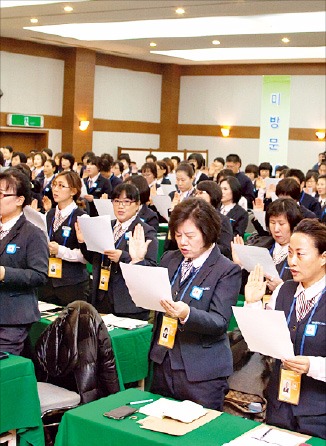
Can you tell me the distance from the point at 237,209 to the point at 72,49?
11.4 m

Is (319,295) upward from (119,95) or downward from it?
downward

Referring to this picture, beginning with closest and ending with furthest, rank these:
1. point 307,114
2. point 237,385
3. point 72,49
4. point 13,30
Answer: point 237,385, point 13,30, point 72,49, point 307,114

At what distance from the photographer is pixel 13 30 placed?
15.2 metres

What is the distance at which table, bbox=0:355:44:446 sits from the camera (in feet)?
12.6

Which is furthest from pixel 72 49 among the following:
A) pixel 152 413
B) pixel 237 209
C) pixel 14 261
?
pixel 152 413

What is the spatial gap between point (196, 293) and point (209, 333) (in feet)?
0.70

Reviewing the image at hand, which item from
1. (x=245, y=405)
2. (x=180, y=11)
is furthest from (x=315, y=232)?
(x=180, y=11)

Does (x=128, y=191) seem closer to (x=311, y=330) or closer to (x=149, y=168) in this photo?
(x=311, y=330)

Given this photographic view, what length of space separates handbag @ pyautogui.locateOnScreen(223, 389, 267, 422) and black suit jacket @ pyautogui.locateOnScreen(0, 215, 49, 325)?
1.23 meters

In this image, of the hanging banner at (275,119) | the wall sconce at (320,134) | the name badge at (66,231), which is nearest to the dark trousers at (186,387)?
the name badge at (66,231)

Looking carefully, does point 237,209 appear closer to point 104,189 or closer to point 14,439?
point 104,189

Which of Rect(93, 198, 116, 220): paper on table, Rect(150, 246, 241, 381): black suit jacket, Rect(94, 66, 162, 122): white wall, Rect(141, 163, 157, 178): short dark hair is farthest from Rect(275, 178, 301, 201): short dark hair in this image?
Rect(94, 66, 162, 122): white wall

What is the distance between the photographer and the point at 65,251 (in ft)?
18.5

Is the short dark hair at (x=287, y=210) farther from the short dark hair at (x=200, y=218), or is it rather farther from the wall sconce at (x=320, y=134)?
the wall sconce at (x=320, y=134)
